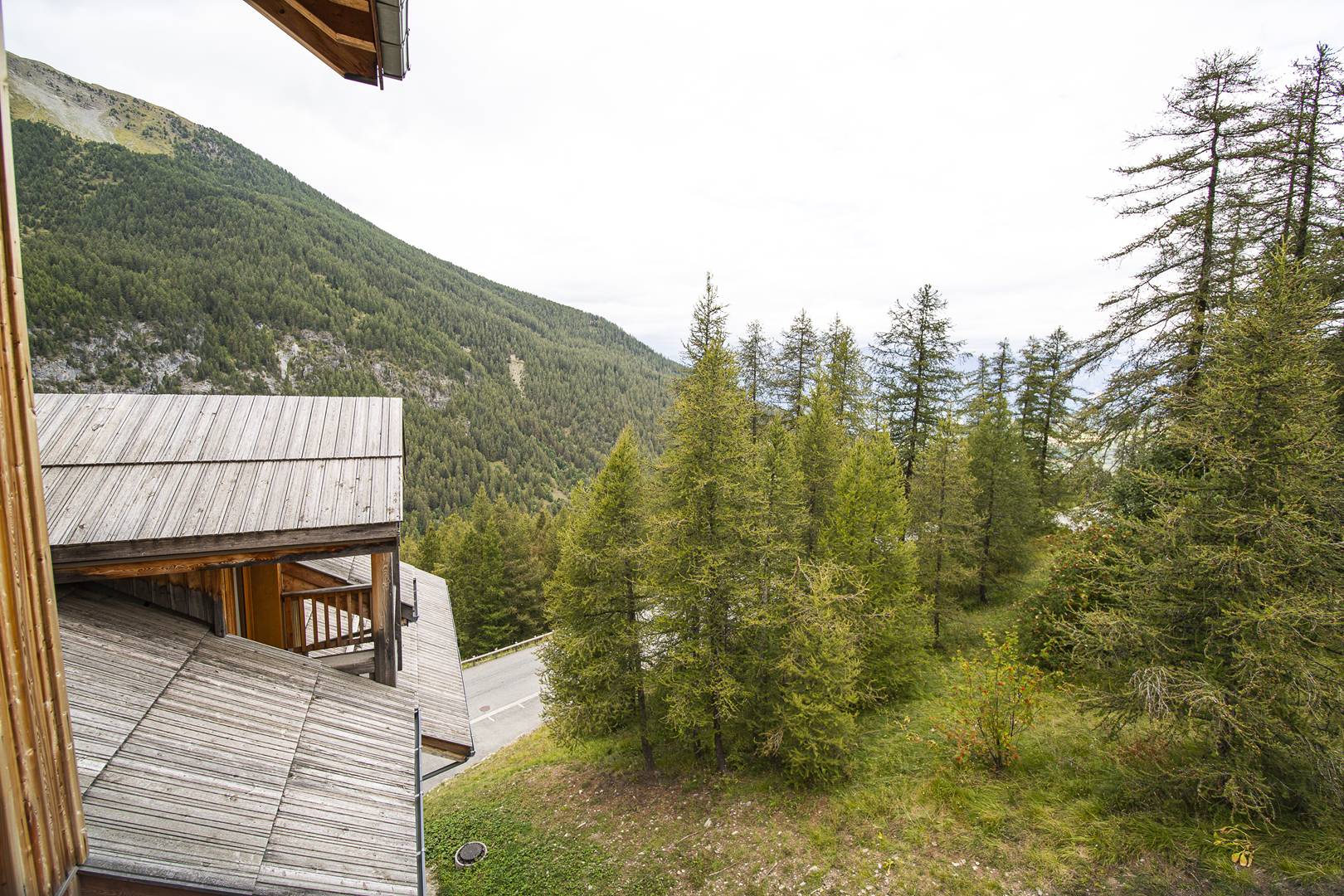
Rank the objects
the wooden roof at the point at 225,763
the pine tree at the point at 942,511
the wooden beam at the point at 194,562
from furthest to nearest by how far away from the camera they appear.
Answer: the pine tree at the point at 942,511, the wooden beam at the point at 194,562, the wooden roof at the point at 225,763

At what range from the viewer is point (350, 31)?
4184mm

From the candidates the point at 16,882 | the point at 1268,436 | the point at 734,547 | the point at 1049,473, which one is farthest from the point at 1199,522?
the point at 1049,473

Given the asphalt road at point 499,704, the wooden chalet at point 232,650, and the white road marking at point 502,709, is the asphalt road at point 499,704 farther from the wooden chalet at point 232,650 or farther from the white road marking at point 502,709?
the wooden chalet at point 232,650

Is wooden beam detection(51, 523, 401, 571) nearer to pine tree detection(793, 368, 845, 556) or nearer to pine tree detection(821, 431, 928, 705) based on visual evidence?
pine tree detection(821, 431, 928, 705)

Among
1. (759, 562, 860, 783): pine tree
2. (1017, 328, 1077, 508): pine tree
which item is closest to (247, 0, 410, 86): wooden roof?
(759, 562, 860, 783): pine tree

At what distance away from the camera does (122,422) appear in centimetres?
616

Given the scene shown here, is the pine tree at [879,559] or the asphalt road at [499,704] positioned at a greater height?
the pine tree at [879,559]

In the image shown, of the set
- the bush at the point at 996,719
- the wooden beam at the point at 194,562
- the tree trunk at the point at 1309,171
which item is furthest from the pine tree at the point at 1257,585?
the wooden beam at the point at 194,562

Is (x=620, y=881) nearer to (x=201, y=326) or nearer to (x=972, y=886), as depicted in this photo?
(x=972, y=886)

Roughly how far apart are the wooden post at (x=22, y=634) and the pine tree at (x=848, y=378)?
838 inches

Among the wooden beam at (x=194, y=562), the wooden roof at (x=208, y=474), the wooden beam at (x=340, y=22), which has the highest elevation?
the wooden beam at (x=340, y=22)

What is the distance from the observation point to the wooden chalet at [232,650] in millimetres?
3900

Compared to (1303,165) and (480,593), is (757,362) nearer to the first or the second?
(1303,165)

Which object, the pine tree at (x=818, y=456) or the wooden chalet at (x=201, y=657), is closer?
the wooden chalet at (x=201, y=657)
